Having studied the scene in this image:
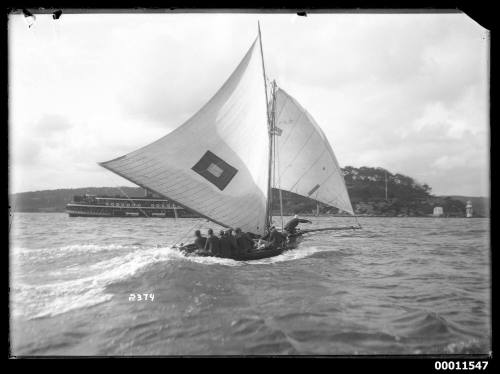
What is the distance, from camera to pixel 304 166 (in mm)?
10133

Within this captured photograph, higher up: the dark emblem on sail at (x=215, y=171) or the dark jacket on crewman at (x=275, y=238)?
the dark emblem on sail at (x=215, y=171)

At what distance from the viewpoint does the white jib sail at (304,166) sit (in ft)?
30.2

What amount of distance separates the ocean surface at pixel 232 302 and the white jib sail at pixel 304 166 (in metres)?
3.36

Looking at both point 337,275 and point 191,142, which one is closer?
point 337,275

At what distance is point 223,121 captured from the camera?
8000 millimetres

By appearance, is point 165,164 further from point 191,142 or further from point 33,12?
point 33,12

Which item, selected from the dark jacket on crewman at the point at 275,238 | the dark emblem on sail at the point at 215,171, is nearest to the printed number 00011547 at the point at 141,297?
the dark emblem on sail at the point at 215,171

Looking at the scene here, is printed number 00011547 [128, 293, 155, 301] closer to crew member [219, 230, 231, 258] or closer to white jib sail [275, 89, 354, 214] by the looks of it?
crew member [219, 230, 231, 258]

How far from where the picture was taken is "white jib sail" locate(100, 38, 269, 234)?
743 centimetres

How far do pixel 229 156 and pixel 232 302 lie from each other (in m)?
3.72

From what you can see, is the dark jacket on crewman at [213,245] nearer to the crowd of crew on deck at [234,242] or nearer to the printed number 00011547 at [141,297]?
the crowd of crew on deck at [234,242]
